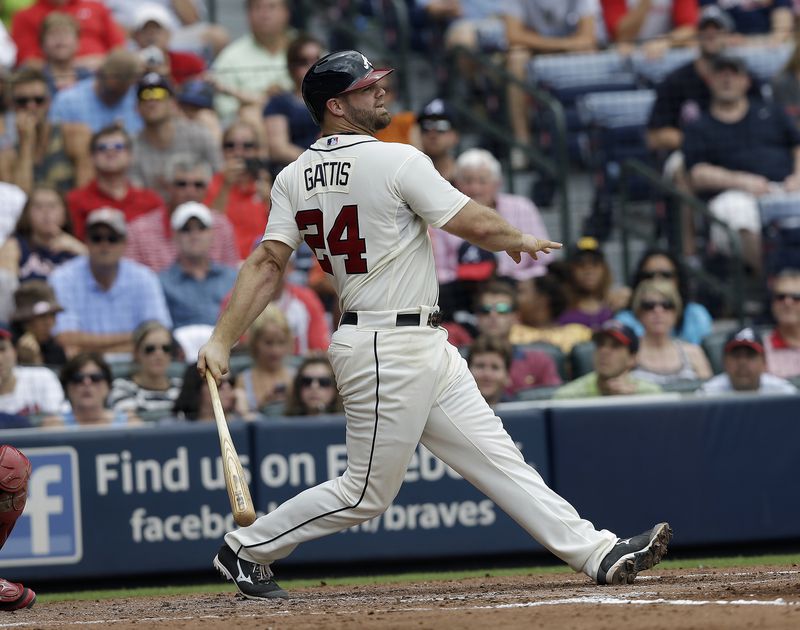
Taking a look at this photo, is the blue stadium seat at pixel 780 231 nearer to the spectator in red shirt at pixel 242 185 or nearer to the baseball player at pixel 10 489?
the spectator in red shirt at pixel 242 185

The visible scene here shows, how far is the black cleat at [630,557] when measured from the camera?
5203 mm

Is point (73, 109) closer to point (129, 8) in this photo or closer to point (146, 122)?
point (146, 122)

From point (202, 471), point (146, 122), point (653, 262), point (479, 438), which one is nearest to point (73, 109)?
point (146, 122)

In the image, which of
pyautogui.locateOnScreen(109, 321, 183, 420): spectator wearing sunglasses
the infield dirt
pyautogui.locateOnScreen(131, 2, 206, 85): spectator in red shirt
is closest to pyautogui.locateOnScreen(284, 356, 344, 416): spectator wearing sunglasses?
pyautogui.locateOnScreen(109, 321, 183, 420): spectator wearing sunglasses

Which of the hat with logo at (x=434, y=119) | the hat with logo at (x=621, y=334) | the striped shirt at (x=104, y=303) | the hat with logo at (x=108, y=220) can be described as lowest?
the hat with logo at (x=621, y=334)

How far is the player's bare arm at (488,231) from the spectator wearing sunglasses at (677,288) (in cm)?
408

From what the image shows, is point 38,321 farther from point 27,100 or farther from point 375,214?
point 375,214

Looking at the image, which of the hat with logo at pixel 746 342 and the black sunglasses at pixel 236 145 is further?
the black sunglasses at pixel 236 145

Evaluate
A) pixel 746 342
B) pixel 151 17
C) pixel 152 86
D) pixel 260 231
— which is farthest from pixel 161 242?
pixel 746 342

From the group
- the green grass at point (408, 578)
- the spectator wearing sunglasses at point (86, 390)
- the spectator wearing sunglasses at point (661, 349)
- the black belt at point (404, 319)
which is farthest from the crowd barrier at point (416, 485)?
the black belt at point (404, 319)

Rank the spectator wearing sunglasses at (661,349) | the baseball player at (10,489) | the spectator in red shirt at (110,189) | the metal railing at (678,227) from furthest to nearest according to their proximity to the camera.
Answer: the spectator in red shirt at (110,189), the metal railing at (678,227), the spectator wearing sunglasses at (661,349), the baseball player at (10,489)

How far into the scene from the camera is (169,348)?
329 inches

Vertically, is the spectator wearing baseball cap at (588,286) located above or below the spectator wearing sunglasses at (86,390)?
above

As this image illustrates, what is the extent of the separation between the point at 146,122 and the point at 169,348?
7.25 feet
